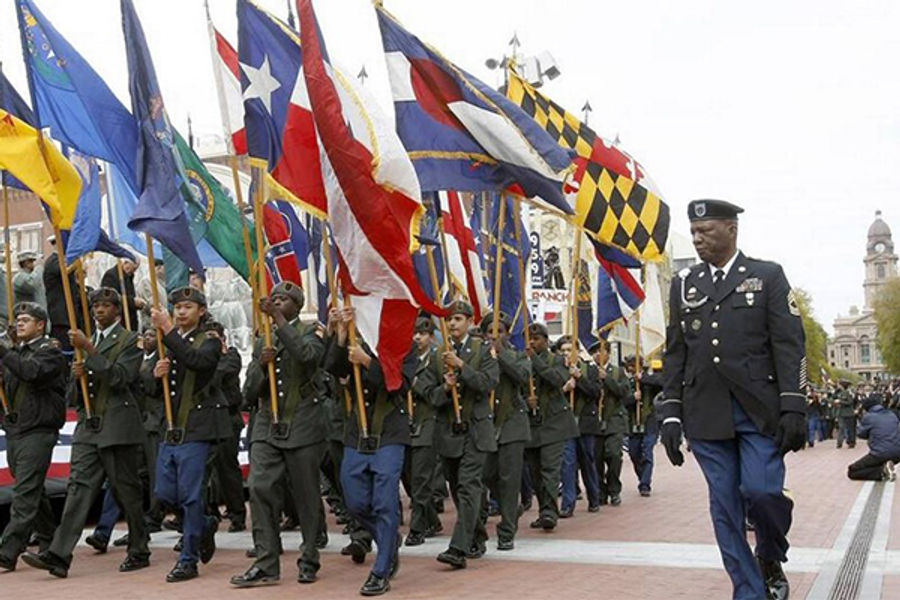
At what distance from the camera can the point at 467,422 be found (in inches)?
384

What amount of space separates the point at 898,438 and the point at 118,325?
13067mm

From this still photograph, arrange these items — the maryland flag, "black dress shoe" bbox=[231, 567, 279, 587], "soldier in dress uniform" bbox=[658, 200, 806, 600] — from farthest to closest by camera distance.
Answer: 1. the maryland flag
2. "black dress shoe" bbox=[231, 567, 279, 587]
3. "soldier in dress uniform" bbox=[658, 200, 806, 600]

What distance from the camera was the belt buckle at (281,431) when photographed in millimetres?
8547

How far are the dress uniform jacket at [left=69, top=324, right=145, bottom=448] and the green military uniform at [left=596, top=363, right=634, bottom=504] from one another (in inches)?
269

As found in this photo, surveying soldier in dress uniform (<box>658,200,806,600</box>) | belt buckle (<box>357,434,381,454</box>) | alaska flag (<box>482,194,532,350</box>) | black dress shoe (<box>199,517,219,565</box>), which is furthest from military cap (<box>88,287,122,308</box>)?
alaska flag (<box>482,194,532,350</box>)

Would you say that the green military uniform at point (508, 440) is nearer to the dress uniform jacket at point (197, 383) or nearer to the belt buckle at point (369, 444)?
the belt buckle at point (369, 444)

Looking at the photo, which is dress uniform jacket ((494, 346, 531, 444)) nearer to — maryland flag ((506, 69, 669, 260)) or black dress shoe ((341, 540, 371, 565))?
black dress shoe ((341, 540, 371, 565))

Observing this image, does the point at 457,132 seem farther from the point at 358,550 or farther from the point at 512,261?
the point at 512,261

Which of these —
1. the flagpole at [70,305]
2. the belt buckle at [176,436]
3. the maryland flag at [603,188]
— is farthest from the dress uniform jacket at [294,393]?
the maryland flag at [603,188]

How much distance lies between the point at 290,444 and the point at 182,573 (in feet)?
4.06

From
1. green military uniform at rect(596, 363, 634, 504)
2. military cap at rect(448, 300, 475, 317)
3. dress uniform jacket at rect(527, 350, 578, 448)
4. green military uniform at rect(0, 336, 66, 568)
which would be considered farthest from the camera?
green military uniform at rect(596, 363, 634, 504)

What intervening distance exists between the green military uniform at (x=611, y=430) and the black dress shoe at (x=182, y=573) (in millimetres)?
7096

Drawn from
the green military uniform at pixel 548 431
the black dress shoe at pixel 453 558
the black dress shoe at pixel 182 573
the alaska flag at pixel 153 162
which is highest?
the alaska flag at pixel 153 162

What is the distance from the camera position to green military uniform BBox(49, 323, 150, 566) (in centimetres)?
924
